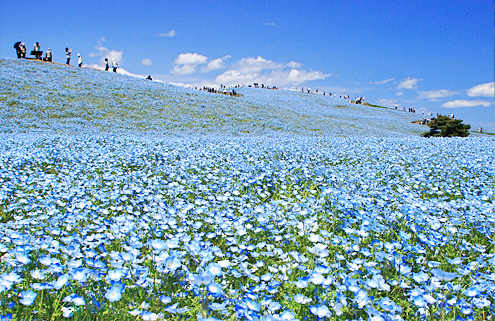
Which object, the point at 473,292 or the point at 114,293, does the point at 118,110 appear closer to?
the point at 114,293

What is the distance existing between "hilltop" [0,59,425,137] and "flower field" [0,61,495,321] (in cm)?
965

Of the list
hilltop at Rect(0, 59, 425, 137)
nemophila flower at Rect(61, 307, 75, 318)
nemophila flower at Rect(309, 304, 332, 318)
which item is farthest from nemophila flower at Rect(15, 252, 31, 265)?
hilltop at Rect(0, 59, 425, 137)

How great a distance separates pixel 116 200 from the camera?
495 centimetres

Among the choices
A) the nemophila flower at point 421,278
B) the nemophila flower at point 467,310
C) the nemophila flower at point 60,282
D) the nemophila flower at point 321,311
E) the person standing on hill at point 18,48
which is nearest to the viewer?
the nemophila flower at point 321,311

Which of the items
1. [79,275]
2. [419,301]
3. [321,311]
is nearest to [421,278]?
[419,301]

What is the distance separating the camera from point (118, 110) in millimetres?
22875

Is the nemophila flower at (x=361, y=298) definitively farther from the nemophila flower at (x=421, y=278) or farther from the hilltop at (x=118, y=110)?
the hilltop at (x=118, y=110)

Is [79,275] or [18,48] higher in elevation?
[18,48]

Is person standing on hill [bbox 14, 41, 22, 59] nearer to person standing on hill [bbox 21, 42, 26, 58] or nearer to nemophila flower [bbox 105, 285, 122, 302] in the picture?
person standing on hill [bbox 21, 42, 26, 58]

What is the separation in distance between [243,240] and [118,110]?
72.5 feet

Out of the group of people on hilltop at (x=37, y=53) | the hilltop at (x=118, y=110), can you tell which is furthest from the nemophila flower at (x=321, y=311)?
the group of people on hilltop at (x=37, y=53)

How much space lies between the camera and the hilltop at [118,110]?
62.3 feet

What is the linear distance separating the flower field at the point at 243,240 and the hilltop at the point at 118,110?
380 inches

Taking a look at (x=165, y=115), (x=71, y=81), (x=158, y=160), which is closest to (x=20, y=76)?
(x=71, y=81)
